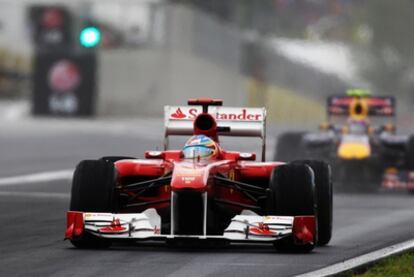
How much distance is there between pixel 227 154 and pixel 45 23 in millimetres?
40592

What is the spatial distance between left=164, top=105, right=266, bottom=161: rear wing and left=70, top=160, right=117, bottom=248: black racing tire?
2.03 m

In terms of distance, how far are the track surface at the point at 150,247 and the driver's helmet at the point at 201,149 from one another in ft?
2.74

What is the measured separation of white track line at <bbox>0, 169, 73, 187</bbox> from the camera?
76.0ft

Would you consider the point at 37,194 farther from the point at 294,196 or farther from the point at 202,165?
the point at 294,196

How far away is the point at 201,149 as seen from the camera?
535 inches

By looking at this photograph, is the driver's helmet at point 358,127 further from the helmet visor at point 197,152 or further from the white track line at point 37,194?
the helmet visor at point 197,152

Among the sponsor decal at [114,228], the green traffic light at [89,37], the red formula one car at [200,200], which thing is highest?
the green traffic light at [89,37]

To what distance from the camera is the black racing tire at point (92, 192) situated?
514 inches

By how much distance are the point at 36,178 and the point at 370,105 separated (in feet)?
18.0

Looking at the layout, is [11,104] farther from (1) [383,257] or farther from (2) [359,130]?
(1) [383,257]

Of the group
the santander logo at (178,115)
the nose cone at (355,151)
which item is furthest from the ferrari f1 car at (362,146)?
the santander logo at (178,115)

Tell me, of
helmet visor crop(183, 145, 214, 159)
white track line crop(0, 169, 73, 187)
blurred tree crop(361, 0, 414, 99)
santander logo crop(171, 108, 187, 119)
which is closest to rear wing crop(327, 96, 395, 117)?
white track line crop(0, 169, 73, 187)

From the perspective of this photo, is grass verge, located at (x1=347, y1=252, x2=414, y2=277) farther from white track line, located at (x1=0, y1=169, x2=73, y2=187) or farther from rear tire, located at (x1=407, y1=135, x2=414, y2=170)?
rear tire, located at (x1=407, y1=135, x2=414, y2=170)

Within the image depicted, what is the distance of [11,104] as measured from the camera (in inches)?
2071
